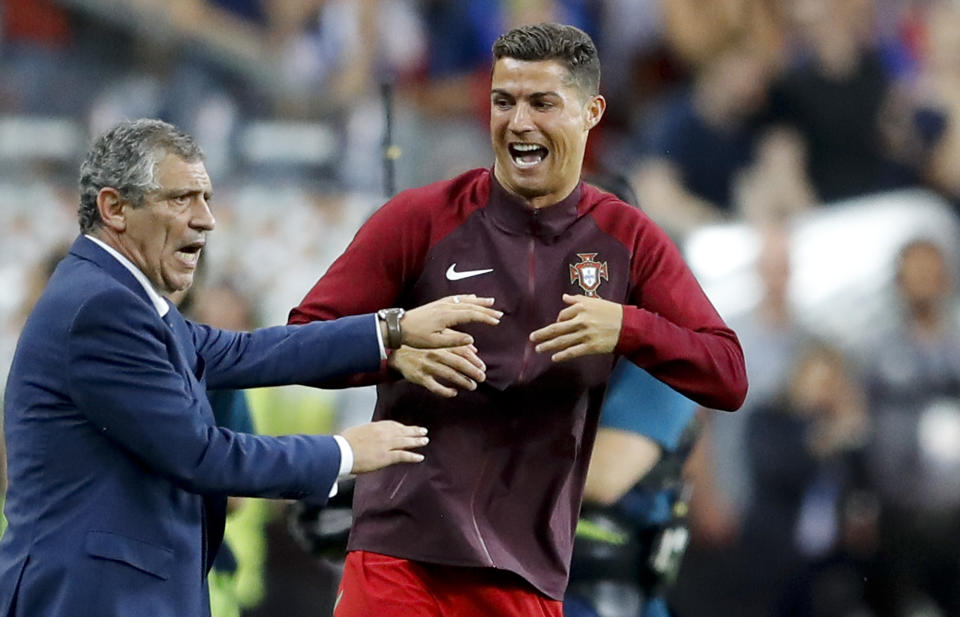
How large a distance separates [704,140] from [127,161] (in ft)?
13.8

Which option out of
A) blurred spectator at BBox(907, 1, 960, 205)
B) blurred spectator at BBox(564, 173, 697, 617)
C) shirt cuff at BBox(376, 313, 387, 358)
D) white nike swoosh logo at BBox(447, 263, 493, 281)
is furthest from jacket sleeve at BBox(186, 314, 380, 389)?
blurred spectator at BBox(907, 1, 960, 205)

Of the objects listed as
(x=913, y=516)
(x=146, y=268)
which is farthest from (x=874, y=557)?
(x=146, y=268)

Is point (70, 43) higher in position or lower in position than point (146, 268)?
higher

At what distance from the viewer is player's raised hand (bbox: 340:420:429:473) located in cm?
266

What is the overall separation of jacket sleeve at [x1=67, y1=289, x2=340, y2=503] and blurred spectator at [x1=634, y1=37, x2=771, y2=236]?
3.92m

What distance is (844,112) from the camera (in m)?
6.43

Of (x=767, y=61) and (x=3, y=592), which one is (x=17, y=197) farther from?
(x=3, y=592)

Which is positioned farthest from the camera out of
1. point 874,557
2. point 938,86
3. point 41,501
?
point 938,86

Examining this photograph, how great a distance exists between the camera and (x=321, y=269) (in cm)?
608

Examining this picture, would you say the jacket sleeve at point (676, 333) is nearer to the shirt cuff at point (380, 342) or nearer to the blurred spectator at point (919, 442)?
the shirt cuff at point (380, 342)

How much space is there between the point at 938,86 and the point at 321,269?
Result: 2732mm

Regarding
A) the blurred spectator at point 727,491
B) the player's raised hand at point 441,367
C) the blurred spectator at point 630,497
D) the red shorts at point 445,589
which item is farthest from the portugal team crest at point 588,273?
the blurred spectator at point 727,491

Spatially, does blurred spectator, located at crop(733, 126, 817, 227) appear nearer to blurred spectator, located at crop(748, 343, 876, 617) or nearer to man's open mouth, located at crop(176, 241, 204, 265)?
blurred spectator, located at crop(748, 343, 876, 617)

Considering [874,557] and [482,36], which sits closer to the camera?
[874,557]
